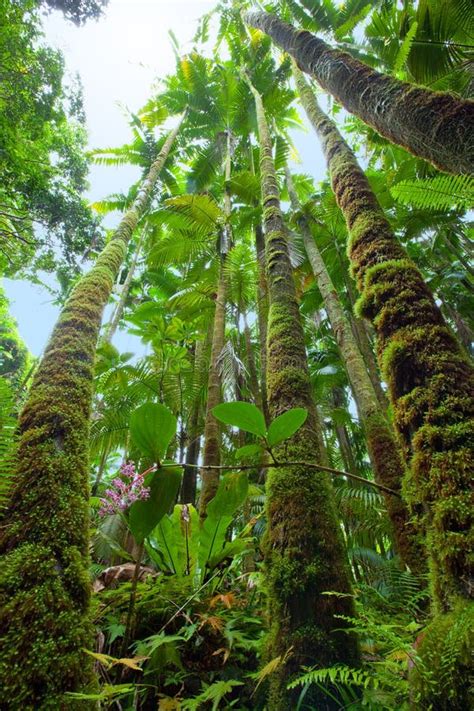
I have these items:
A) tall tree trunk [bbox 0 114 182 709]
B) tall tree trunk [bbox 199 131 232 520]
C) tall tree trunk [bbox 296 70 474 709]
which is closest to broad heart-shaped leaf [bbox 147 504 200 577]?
tall tree trunk [bbox 199 131 232 520]

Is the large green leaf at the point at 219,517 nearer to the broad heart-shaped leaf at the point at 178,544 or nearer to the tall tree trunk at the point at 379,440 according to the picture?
the broad heart-shaped leaf at the point at 178,544

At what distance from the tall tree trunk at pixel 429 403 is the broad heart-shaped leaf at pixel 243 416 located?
1.72ft

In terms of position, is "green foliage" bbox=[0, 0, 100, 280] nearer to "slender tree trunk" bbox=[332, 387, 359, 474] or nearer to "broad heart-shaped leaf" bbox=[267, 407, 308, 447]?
"broad heart-shaped leaf" bbox=[267, 407, 308, 447]

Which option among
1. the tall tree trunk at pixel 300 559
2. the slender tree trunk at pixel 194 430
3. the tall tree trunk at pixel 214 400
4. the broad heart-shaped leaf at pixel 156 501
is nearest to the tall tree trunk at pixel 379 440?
the tall tree trunk at pixel 300 559

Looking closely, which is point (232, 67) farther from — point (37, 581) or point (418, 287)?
point (37, 581)

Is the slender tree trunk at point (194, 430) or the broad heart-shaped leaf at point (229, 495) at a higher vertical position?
the slender tree trunk at point (194, 430)

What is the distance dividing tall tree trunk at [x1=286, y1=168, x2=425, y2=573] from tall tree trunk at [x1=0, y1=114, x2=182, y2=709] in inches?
51.9

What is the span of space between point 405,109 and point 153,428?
87.0 inches

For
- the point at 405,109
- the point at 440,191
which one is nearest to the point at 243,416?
the point at 440,191

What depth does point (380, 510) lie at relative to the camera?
172 inches

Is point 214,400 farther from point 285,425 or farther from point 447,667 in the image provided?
point 447,667

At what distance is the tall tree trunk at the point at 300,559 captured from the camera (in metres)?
1.22

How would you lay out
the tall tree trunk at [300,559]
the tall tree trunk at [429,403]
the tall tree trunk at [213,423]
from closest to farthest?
the tall tree trunk at [429,403] < the tall tree trunk at [300,559] < the tall tree trunk at [213,423]

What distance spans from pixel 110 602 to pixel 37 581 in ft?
3.82
